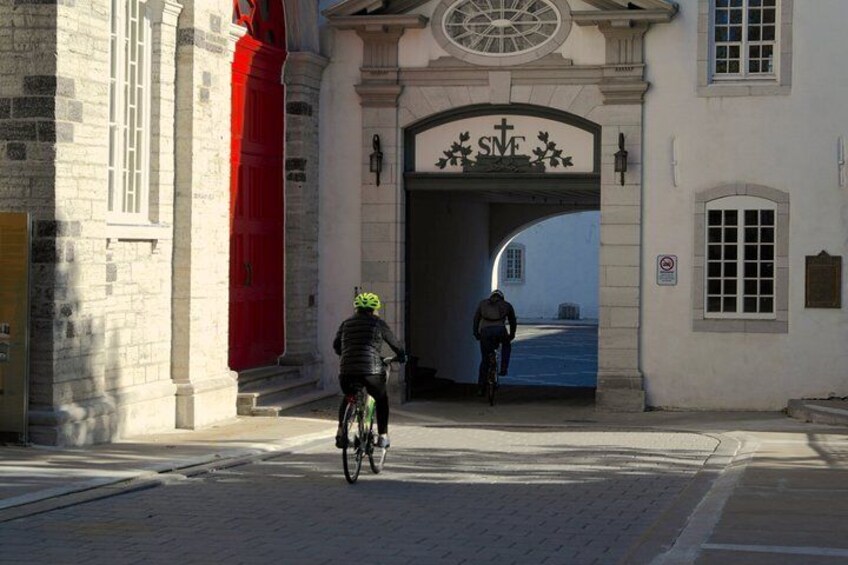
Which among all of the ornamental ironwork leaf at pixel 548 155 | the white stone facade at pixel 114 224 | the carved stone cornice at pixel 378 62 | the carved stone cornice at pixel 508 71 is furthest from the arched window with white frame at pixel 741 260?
the white stone facade at pixel 114 224

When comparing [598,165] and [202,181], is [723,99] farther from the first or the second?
[202,181]

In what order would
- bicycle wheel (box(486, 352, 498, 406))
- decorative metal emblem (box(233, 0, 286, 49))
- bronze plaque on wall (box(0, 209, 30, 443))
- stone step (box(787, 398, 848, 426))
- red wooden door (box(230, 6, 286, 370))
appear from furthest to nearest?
1. bicycle wheel (box(486, 352, 498, 406))
2. decorative metal emblem (box(233, 0, 286, 49))
3. red wooden door (box(230, 6, 286, 370))
4. stone step (box(787, 398, 848, 426))
5. bronze plaque on wall (box(0, 209, 30, 443))

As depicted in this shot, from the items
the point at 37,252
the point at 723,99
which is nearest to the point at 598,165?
the point at 723,99

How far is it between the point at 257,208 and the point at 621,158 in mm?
4659

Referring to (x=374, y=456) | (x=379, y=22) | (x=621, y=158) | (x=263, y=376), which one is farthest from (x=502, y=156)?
(x=374, y=456)

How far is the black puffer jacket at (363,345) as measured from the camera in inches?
512

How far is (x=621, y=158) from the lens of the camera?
20453 mm

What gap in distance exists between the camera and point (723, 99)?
2056 centimetres

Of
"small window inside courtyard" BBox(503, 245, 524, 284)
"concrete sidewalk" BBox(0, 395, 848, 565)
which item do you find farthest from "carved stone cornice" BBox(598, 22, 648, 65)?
"small window inside courtyard" BBox(503, 245, 524, 284)

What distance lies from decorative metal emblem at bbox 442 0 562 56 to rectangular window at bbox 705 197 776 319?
10.4 ft

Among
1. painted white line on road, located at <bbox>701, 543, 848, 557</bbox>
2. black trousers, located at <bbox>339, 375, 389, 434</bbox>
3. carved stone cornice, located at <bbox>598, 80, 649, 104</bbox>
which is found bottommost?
painted white line on road, located at <bbox>701, 543, 848, 557</bbox>

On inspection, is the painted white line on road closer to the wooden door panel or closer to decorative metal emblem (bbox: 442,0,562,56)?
the wooden door panel

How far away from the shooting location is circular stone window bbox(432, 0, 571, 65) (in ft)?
68.3

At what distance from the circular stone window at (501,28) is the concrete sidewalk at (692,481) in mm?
A: 4669
